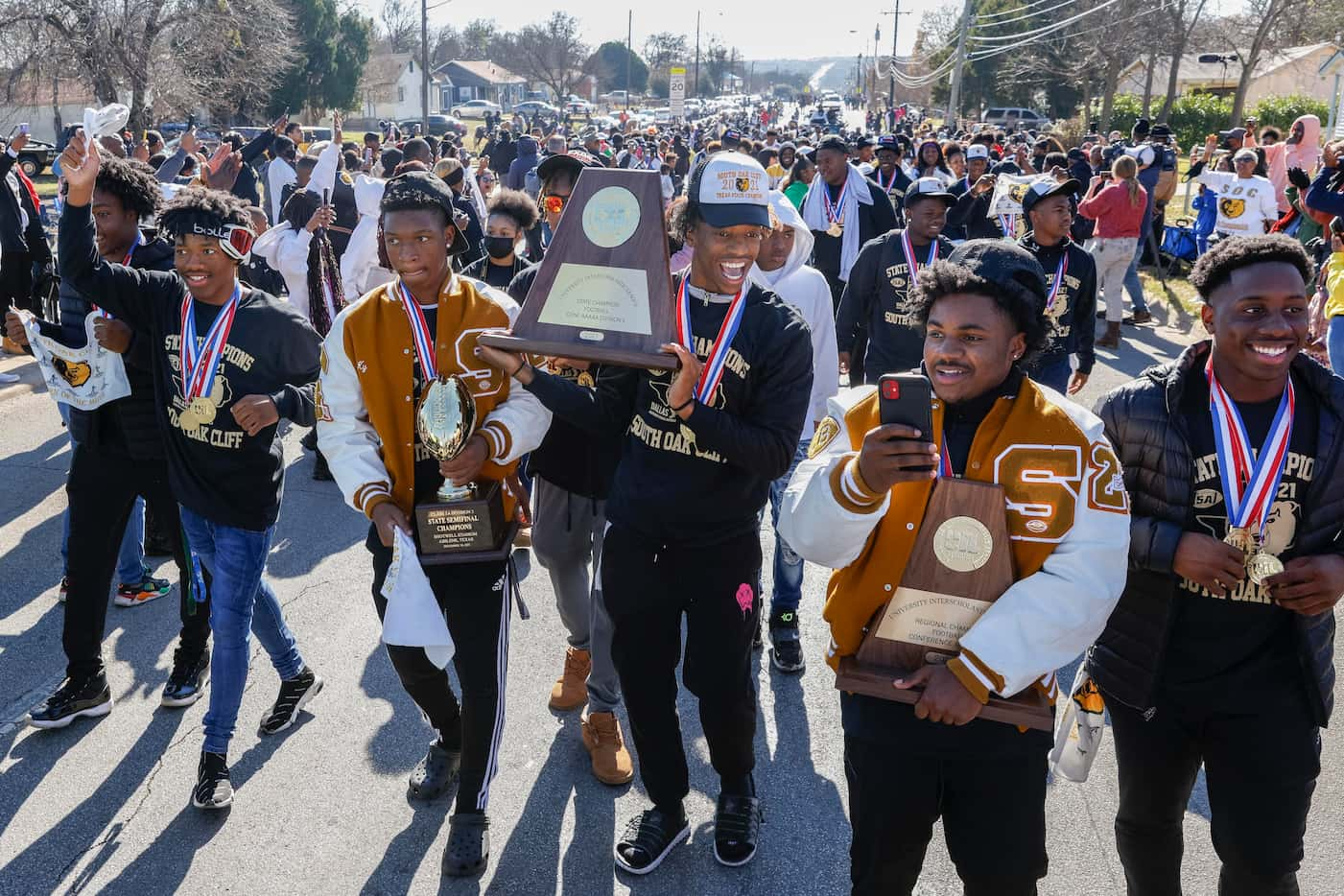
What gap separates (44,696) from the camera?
4520 millimetres

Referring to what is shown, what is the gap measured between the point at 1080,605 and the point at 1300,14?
156ft

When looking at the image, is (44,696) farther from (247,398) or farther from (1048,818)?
(1048,818)

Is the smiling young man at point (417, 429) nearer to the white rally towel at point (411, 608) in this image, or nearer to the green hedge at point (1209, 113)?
the white rally towel at point (411, 608)

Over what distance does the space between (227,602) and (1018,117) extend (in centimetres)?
5495

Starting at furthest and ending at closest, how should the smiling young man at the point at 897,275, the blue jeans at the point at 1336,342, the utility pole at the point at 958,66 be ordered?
the utility pole at the point at 958,66 → the blue jeans at the point at 1336,342 → the smiling young man at the point at 897,275

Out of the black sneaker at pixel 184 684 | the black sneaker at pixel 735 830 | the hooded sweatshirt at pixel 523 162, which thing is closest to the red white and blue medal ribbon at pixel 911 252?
the black sneaker at pixel 735 830

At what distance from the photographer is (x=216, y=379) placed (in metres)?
3.80

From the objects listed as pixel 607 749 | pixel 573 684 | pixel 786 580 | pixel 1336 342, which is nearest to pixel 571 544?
pixel 573 684

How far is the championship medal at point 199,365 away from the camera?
150 inches

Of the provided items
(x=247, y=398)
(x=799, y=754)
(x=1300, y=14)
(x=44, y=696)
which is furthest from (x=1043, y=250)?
(x=1300, y=14)

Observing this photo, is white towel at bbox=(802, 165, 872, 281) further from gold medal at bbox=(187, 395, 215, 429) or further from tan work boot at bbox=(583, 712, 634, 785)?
gold medal at bbox=(187, 395, 215, 429)

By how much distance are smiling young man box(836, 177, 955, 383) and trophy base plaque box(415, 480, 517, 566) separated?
10.4 feet

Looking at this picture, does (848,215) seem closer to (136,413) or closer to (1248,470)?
(136,413)

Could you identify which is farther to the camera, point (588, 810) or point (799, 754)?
point (799, 754)
